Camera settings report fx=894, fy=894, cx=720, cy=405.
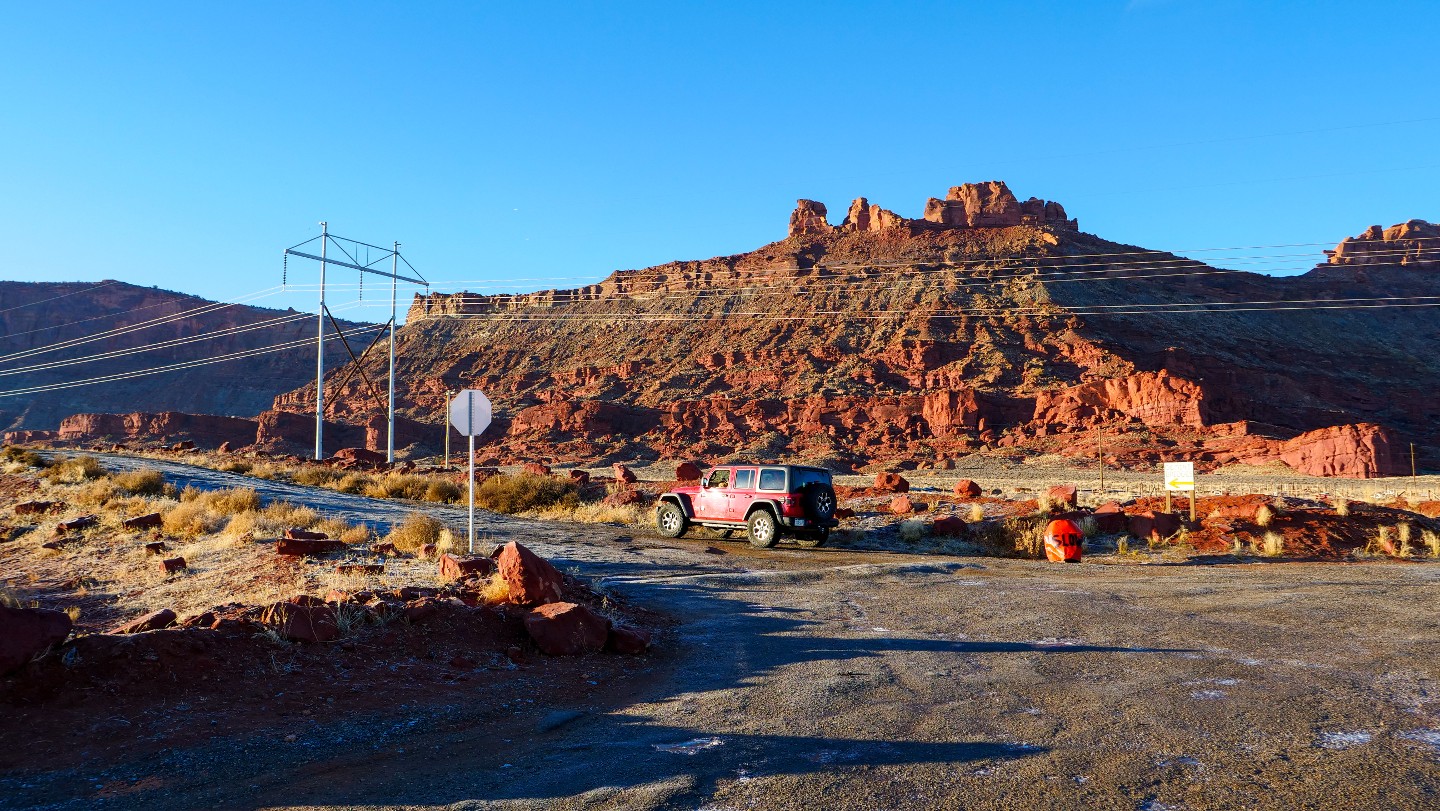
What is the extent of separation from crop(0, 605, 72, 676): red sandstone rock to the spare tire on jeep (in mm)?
14296

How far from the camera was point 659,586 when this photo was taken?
13102 mm

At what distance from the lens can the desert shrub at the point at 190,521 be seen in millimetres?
15773

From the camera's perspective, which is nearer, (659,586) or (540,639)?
(540,639)

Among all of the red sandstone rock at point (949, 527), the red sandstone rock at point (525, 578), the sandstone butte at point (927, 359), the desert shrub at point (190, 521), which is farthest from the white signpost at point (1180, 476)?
the sandstone butte at point (927, 359)

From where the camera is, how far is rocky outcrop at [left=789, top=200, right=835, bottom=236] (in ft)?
348

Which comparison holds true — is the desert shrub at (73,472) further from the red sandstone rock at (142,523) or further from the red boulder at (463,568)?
the red boulder at (463,568)

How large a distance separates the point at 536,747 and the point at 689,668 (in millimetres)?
2470

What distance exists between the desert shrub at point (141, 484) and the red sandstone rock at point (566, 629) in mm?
17951

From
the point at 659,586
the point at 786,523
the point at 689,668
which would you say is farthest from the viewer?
the point at 786,523

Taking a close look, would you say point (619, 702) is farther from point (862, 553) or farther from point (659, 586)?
point (862, 553)

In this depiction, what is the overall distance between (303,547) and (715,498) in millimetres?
9694

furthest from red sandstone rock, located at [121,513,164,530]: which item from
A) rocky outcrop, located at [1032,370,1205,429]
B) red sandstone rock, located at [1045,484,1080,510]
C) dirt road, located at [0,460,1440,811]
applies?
rocky outcrop, located at [1032,370,1205,429]

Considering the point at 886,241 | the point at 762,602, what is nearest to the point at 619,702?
the point at 762,602

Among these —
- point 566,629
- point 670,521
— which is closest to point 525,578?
point 566,629
